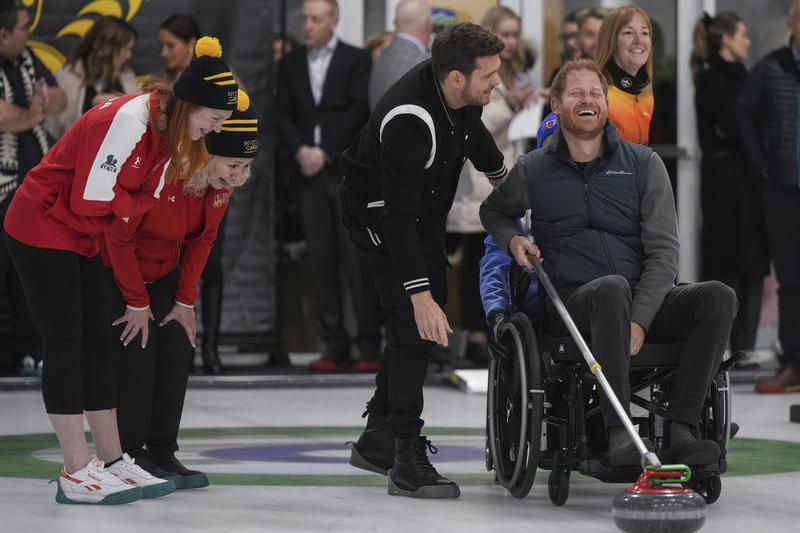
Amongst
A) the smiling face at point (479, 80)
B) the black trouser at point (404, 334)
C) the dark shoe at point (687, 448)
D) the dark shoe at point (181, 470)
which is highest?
the smiling face at point (479, 80)

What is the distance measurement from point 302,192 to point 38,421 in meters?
2.25

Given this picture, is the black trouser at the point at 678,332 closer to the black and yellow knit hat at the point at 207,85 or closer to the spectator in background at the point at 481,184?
the black and yellow knit hat at the point at 207,85

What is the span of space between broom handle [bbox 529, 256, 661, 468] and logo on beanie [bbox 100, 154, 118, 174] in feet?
3.88

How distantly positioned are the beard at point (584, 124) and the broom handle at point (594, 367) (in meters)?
0.42

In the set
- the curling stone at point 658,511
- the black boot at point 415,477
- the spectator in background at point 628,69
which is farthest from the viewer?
the spectator in background at point 628,69

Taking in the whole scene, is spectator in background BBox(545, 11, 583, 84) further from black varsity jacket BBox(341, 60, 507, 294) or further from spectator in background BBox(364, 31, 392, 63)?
black varsity jacket BBox(341, 60, 507, 294)

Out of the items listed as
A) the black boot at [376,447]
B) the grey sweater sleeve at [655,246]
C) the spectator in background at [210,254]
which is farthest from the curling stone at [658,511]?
the spectator in background at [210,254]

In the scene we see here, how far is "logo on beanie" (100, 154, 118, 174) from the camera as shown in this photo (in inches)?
169

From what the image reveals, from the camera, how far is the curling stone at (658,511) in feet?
12.6

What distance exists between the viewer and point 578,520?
4.25 meters

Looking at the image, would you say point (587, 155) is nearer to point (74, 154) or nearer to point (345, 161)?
point (345, 161)

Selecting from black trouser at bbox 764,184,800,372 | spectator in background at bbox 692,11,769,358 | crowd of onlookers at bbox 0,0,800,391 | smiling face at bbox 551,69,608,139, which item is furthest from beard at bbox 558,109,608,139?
spectator in background at bbox 692,11,769,358

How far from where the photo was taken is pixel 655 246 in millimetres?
4637

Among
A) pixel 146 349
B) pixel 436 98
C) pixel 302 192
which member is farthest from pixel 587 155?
pixel 302 192
